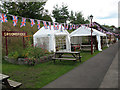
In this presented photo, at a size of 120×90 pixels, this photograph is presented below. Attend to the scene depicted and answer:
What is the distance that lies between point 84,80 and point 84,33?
11.6 m

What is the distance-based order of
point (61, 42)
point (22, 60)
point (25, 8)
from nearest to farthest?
point (22, 60), point (61, 42), point (25, 8)

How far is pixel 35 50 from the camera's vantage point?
7445mm

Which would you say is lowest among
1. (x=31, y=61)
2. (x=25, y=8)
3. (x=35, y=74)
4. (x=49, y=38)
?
(x=35, y=74)

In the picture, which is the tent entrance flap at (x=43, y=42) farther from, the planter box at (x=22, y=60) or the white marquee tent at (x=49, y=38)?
the planter box at (x=22, y=60)

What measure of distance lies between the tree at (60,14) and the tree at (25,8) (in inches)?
295

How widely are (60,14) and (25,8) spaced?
1269 centimetres

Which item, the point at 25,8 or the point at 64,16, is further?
the point at 64,16

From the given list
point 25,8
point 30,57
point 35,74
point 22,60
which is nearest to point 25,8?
point 25,8

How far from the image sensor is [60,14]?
115ft

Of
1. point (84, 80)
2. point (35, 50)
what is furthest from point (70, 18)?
point (84, 80)

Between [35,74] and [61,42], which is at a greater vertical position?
[61,42]

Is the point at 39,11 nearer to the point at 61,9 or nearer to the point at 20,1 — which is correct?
the point at 20,1

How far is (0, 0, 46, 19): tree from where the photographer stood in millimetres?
23297

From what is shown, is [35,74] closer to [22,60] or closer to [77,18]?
[22,60]
